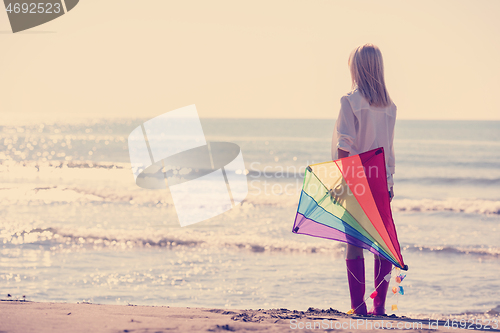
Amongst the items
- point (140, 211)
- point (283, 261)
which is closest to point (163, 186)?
point (140, 211)

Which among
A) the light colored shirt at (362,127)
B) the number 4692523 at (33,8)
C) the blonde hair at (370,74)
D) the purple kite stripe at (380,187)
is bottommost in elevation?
the purple kite stripe at (380,187)

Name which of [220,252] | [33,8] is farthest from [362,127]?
[33,8]

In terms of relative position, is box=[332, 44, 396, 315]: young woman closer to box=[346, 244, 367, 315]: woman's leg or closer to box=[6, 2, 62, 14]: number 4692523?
box=[346, 244, 367, 315]: woman's leg

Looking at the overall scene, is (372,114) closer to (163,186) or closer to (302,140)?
(163,186)

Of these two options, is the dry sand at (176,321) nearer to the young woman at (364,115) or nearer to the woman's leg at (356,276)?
the woman's leg at (356,276)

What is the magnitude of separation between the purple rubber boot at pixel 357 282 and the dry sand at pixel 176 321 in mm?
113

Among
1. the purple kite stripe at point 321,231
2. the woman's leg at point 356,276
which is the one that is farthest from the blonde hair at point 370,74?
the woman's leg at point 356,276

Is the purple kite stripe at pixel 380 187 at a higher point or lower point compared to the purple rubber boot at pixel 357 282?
higher

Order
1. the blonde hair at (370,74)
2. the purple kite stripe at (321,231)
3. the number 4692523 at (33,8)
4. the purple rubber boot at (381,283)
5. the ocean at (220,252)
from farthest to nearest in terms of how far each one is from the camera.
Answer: the number 4692523 at (33,8) < the ocean at (220,252) < the purple rubber boot at (381,283) < the purple kite stripe at (321,231) < the blonde hair at (370,74)

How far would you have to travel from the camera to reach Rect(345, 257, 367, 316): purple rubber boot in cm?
303

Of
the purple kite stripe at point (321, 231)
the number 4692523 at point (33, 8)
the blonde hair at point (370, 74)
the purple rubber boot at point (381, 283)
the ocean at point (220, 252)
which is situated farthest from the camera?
the number 4692523 at point (33, 8)

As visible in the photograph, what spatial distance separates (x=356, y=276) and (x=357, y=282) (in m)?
0.05

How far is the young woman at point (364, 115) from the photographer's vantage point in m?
2.88

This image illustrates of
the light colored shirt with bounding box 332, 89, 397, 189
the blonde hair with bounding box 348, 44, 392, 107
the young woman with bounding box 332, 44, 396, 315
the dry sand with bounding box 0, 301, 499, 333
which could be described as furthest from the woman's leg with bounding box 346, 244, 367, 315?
the blonde hair with bounding box 348, 44, 392, 107
